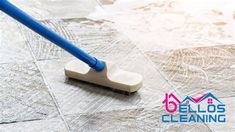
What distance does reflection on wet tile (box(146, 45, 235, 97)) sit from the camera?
212cm

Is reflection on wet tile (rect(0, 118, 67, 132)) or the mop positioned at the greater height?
the mop

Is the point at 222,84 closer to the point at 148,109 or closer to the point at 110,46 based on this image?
the point at 148,109

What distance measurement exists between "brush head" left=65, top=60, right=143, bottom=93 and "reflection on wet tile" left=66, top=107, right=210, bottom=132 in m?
0.13

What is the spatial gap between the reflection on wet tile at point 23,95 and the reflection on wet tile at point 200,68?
0.56 meters

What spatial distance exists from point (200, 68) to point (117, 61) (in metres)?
0.39

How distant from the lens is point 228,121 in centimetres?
191

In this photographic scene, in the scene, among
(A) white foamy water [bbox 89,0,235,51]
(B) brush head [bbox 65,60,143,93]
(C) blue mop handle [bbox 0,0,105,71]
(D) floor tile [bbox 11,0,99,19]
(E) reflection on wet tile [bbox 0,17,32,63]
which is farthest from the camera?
(D) floor tile [bbox 11,0,99,19]

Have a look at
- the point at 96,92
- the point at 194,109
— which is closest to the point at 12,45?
the point at 96,92

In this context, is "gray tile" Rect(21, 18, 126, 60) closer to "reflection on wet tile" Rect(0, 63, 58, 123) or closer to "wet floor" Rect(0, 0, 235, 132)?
"wet floor" Rect(0, 0, 235, 132)

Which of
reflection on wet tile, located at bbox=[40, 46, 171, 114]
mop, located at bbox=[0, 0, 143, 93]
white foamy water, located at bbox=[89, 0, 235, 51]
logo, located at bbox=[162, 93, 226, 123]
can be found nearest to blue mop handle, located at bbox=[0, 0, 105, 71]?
mop, located at bbox=[0, 0, 143, 93]

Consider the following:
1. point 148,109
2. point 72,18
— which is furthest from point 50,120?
point 72,18

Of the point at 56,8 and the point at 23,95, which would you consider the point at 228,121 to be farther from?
the point at 56,8

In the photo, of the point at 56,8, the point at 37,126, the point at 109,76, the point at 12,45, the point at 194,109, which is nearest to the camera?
the point at 37,126

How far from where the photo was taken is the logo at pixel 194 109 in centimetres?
192
